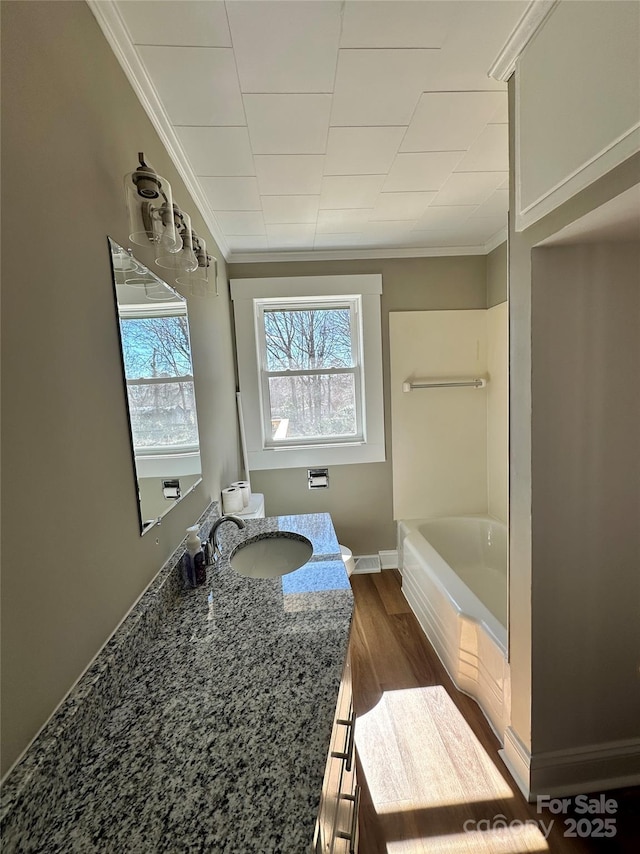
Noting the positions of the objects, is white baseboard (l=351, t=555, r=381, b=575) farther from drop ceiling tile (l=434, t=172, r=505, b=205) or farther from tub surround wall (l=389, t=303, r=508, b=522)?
drop ceiling tile (l=434, t=172, r=505, b=205)

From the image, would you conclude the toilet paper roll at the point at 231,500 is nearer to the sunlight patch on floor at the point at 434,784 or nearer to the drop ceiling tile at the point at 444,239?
the sunlight patch on floor at the point at 434,784

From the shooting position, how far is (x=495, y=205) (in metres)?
2.04

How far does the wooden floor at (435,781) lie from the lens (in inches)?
45.7

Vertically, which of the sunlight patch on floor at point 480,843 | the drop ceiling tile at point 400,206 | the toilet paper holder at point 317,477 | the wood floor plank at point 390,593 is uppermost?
the drop ceiling tile at point 400,206

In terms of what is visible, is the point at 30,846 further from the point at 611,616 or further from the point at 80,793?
the point at 611,616

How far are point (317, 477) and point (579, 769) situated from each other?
1964 mm

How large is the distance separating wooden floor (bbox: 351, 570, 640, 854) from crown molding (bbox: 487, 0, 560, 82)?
7.91ft

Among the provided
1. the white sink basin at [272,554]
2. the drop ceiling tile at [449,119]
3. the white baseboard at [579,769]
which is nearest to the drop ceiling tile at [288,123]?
the drop ceiling tile at [449,119]

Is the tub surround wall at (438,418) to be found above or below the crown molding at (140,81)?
below

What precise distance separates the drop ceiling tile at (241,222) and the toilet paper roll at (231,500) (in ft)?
4.96

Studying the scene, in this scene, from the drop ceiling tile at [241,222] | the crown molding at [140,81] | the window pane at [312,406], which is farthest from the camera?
the window pane at [312,406]

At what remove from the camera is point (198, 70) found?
1077 millimetres

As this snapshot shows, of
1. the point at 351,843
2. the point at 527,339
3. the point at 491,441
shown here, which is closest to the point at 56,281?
the point at 527,339

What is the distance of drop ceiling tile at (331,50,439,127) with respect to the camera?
3.49 ft
